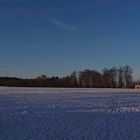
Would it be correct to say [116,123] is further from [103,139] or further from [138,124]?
[103,139]

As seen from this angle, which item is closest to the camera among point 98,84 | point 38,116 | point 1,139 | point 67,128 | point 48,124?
point 1,139

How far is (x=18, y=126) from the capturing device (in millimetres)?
14156

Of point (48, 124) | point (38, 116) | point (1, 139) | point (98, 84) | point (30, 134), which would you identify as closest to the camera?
point (1, 139)

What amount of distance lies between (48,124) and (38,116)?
2.60 meters

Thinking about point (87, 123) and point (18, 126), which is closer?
point (18, 126)

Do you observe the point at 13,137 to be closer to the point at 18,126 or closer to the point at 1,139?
the point at 1,139

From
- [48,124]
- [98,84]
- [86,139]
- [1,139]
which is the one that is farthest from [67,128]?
[98,84]

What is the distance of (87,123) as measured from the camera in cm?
1515

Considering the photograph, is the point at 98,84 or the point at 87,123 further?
the point at 98,84

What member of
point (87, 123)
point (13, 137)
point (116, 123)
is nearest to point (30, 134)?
point (13, 137)

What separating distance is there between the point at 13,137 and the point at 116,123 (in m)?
5.20

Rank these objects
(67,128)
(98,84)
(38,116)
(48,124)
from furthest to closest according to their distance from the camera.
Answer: (98,84) < (38,116) < (48,124) < (67,128)

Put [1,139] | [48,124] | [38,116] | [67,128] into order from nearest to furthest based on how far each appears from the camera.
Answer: [1,139] → [67,128] → [48,124] → [38,116]

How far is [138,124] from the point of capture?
594 inches
